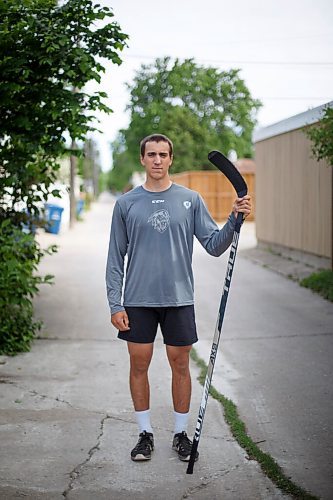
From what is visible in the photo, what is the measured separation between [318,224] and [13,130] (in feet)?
23.4

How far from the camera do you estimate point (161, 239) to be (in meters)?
4.68

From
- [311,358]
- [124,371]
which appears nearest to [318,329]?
[311,358]

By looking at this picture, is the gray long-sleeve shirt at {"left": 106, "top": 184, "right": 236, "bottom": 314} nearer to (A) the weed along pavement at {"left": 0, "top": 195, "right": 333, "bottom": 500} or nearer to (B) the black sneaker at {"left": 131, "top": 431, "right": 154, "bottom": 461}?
(B) the black sneaker at {"left": 131, "top": 431, "right": 154, "bottom": 461}

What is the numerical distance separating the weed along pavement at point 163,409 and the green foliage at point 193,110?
2682cm

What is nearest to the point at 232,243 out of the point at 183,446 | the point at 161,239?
the point at 161,239

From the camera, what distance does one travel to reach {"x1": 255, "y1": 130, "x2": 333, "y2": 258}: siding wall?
44.7 ft

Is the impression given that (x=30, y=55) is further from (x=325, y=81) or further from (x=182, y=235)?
(x=325, y=81)

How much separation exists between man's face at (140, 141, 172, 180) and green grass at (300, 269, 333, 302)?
667 cm

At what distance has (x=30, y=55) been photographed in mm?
7828

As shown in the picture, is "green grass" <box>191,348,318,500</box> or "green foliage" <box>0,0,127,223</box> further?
"green foliage" <box>0,0,127,223</box>

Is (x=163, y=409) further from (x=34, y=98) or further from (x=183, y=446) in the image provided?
(x=34, y=98)

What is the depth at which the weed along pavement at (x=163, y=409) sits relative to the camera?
4445 millimetres

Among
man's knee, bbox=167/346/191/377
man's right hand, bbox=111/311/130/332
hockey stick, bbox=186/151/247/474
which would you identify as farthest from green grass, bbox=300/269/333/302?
man's right hand, bbox=111/311/130/332

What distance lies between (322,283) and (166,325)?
7.50m
